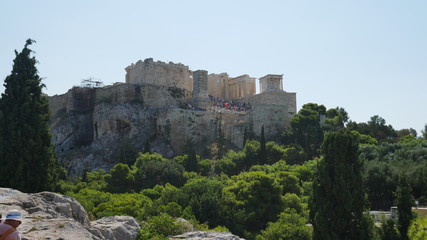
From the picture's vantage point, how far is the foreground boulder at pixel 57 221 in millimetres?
7266

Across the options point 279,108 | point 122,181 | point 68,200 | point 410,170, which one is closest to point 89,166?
point 122,181

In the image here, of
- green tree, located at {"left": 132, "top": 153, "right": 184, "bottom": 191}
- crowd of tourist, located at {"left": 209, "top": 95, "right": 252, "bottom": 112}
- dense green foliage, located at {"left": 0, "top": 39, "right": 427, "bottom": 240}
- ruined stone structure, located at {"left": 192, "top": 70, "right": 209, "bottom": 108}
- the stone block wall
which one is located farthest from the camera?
the stone block wall

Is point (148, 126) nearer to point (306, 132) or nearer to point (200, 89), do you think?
point (200, 89)

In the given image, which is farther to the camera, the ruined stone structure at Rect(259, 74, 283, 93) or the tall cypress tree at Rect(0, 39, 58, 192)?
the ruined stone structure at Rect(259, 74, 283, 93)

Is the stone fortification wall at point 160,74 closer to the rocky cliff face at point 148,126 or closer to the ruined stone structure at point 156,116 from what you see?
the ruined stone structure at point 156,116

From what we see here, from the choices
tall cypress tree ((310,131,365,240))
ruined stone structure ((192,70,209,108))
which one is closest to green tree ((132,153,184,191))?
tall cypress tree ((310,131,365,240))

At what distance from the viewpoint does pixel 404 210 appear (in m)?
17.4

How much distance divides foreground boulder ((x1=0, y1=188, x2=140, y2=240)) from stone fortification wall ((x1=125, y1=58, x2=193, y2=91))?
37960 mm

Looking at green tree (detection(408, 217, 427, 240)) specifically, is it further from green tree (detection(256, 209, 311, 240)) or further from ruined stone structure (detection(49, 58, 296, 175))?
ruined stone structure (detection(49, 58, 296, 175))

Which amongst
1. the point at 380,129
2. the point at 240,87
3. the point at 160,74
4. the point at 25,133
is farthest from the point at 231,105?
the point at 25,133

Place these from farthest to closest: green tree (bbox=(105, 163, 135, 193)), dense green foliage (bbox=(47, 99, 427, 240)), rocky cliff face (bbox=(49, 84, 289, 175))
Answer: rocky cliff face (bbox=(49, 84, 289, 175))
green tree (bbox=(105, 163, 135, 193))
dense green foliage (bbox=(47, 99, 427, 240))

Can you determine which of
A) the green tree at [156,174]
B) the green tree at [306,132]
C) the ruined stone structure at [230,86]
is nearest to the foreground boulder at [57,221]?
the green tree at [156,174]

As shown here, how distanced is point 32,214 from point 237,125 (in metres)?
36.1

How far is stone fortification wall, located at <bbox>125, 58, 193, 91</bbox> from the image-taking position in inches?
1884
